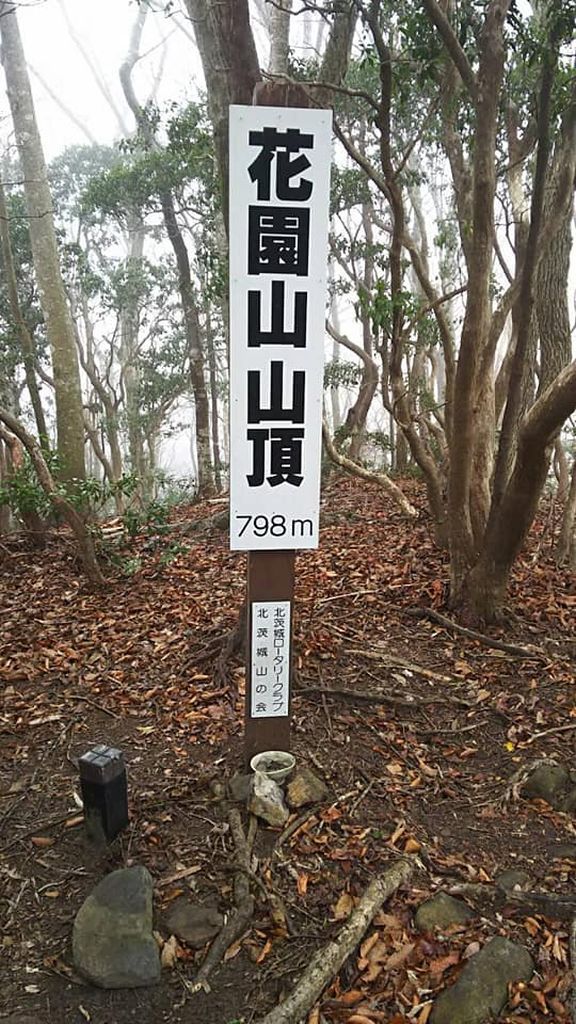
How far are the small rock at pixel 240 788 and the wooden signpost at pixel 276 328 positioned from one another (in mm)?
934

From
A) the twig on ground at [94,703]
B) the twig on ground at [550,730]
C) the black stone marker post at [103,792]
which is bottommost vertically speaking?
the twig on ground at [94,703]

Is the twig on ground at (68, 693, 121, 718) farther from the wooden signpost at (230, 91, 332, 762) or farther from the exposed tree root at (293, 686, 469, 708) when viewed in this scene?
the wooden signpost at (230, 91, 332, 762)

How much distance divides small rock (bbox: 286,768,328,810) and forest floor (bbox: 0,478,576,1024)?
8 centimetres

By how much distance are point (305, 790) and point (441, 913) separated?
0.88 meters

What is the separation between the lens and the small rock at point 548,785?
335 cm

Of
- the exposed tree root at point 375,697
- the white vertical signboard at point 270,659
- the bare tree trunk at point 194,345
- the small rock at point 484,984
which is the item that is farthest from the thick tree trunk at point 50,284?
the small rock at point 484,984

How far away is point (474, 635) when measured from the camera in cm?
488

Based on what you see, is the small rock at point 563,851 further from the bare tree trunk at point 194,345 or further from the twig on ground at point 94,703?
the bare tree trunk at point 194,345

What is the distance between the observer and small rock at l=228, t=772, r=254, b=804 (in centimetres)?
327

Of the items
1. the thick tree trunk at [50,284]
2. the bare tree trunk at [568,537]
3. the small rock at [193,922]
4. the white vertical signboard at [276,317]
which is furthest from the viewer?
the thick tree trunk at [50,284]

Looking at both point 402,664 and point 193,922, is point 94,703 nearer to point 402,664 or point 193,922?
point 193,922

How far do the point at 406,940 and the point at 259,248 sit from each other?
294cm

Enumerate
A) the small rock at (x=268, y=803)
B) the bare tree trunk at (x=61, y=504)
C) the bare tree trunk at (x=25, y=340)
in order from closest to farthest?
the small rock at (x=268, y=803), the bare tree trunk at (x=61, y=504), the bare tree trunk at (x=25, y=340)

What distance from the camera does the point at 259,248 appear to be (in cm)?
297
